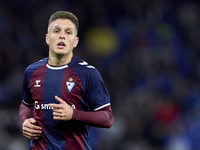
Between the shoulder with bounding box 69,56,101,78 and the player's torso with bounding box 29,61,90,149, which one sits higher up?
the shoulder with bounding box 69,56,101,78

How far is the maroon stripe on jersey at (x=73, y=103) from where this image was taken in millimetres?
3295

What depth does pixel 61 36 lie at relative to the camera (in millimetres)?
3326

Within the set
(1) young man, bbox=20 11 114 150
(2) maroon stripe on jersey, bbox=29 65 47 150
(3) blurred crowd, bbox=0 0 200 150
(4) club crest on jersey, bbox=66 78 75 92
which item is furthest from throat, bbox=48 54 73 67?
(3) blurred crowd, bbox=0 0 200 150

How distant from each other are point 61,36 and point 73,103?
0.61 m

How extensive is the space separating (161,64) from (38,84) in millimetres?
5938

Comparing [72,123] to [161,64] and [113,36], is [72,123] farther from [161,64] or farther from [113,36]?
[113,36]

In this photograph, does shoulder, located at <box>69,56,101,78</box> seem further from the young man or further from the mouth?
the mouth

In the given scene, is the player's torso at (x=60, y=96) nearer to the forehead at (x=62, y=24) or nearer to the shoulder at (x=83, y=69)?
the shoulder at (x=83, y=69)

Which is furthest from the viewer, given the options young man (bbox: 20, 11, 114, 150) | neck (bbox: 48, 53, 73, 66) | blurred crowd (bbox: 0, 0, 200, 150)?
blurred crowd (bbox: 0, 0, 200, 150)

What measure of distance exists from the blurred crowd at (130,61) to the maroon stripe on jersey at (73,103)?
4005mm

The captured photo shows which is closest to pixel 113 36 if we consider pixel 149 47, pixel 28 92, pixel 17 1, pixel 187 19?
pixel 149 47

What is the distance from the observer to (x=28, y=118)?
3541 millimetres

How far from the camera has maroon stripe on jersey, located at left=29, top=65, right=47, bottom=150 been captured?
132 inches

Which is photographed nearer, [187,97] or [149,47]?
[187,97]
